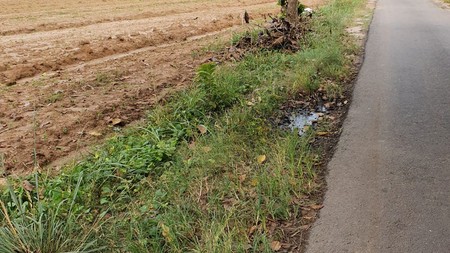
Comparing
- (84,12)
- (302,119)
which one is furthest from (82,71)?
(84,12)

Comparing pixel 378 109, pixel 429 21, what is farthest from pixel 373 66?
pixel 429 21

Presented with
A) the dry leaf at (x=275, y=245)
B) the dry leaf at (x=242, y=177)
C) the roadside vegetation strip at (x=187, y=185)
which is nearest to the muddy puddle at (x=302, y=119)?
the roadside vegetation strip at (x=187, y=185)

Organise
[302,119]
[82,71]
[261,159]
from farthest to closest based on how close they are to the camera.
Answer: [82,71] < [302,119] < [261,159]

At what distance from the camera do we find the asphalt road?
120 inches

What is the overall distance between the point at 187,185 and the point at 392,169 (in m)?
2.09

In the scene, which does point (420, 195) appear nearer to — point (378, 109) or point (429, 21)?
point (378, 109)

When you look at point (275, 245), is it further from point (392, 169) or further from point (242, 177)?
point (392, 169)

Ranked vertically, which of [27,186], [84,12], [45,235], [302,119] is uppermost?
[84,12]

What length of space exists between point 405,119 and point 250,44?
5053 mm

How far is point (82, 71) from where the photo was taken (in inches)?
333

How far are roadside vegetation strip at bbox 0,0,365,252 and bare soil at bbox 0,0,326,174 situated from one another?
58 centimetres

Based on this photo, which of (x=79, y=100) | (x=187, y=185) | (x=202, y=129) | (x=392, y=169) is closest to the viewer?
(x=187, y=185)

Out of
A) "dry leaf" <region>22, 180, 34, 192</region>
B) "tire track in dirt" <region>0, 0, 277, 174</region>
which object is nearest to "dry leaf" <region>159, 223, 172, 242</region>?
"dry leaf" <region>22, 180, 34, 192</region>

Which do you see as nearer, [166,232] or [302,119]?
[166,232]
